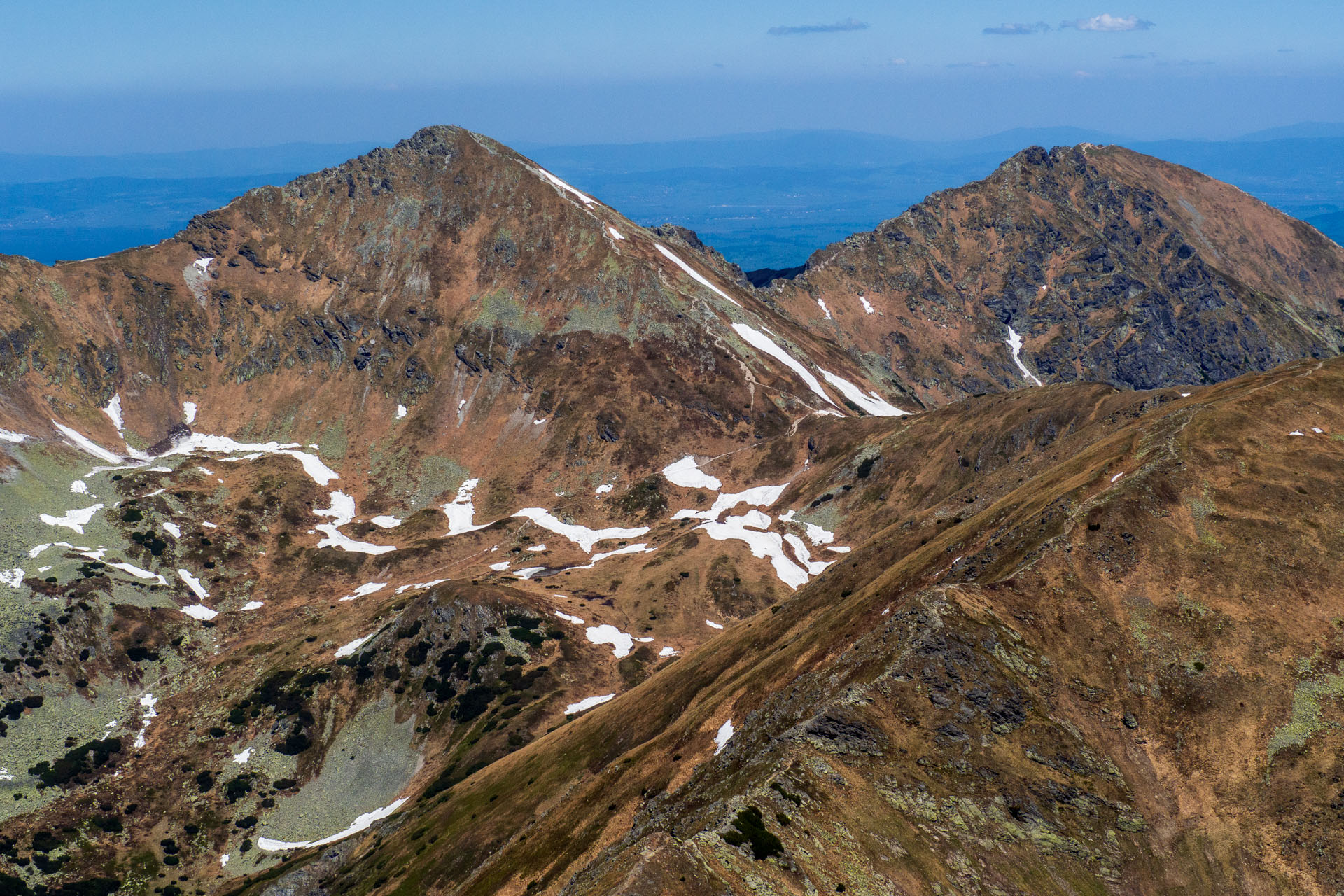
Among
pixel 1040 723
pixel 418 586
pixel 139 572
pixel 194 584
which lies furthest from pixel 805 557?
pixel 139 572

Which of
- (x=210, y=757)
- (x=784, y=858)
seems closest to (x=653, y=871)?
(x=784, y=858)

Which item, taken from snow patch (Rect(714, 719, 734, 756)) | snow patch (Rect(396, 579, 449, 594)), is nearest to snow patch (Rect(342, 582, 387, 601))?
snow patch (Rect(396, 579, 449, 594))

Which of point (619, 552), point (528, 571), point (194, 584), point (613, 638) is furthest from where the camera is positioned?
point (619, 552)

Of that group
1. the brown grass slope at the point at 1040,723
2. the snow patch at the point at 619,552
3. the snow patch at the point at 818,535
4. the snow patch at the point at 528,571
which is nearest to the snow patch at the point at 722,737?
the brown grass slope at the point at 1040,723

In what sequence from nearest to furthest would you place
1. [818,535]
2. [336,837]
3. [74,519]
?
[336,837] → [818,535] → [74,519]

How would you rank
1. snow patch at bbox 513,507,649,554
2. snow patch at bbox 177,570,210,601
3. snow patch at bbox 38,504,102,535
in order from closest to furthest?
1. snow patch at bbox 177,570,210,601
2. snow patch at bbox 38,504,102,535
3. snow patch at bbox 513,507,649,554

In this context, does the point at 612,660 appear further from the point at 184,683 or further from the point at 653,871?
the point at 653,871

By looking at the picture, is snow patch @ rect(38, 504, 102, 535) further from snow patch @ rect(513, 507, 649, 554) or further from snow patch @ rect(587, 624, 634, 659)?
snow patch @ rect(587, 624, 634, 659)

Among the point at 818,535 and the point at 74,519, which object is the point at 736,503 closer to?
the point at 818,535

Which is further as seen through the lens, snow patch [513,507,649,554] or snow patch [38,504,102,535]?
snow patch [513,507,649,554]
